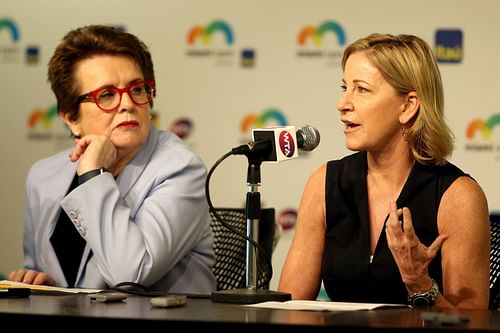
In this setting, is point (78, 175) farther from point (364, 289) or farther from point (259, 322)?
point (259, 322)

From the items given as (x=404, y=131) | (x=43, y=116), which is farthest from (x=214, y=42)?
(x=404, y=131)

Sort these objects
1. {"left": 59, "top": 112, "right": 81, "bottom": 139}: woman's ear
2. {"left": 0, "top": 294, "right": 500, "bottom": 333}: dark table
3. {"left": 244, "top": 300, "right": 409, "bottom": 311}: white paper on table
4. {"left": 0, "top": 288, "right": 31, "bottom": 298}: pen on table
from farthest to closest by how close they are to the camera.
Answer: {"left": 59, "top": 112, "right": 81, "bottom": 139}: woman's ear
{"left": 0, "top": 288, "right": 31, "bottom": 298}: pen on table
{"left": 244, "top": 300, "right": 409, "bottom": 311}: white paper on table
{"left": 0, "top": 294, "right": 500, "bottom": 333}: dark table

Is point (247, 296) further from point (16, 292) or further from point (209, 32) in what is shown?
point (209, 32)

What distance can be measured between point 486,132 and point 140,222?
1863mm

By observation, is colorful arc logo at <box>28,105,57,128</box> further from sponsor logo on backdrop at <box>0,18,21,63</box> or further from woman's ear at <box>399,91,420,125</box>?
woman's ear at <box>399,91,420,125</box>

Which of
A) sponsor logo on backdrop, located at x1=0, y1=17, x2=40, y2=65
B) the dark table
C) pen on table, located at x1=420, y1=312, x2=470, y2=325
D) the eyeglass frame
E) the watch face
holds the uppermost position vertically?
sponsor logo on backdrop, located at x1=0, y1=17, x2=40, y2=65

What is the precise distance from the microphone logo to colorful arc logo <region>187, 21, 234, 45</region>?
220 centimetres

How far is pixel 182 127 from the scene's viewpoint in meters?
4.42

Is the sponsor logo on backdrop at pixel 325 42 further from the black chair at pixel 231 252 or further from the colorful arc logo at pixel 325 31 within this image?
the black chair at pixel 231 252

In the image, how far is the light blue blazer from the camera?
9.34 feet

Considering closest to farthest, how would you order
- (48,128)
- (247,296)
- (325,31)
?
(247,296), (325,31), (48,128)

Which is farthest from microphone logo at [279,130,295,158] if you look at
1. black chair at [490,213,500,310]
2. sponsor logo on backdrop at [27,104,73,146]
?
sponsor logo on backdrop at [27,104,73,146]

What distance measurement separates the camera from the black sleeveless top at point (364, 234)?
2.70 metres

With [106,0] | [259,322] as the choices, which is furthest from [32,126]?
[259,322]
